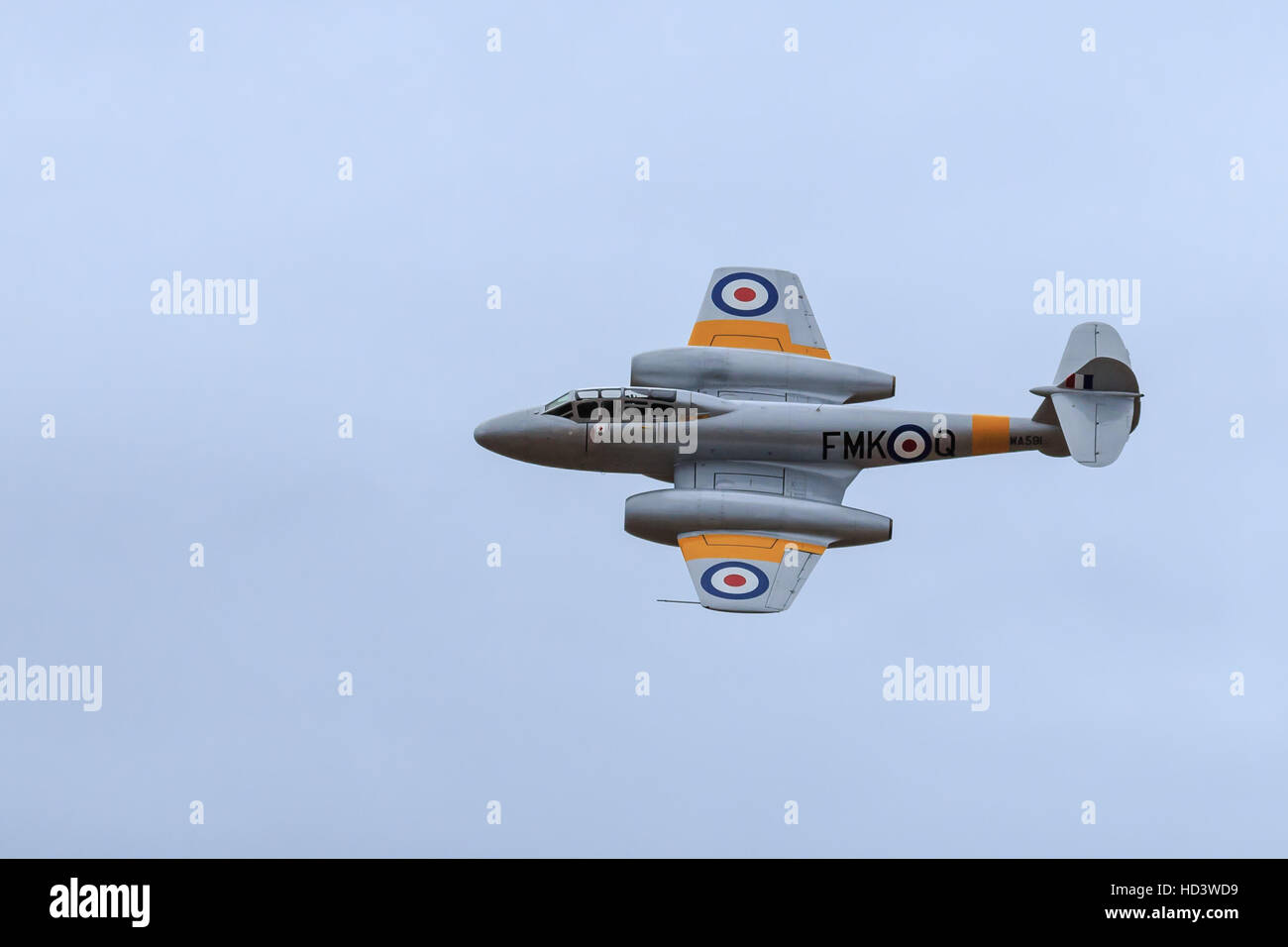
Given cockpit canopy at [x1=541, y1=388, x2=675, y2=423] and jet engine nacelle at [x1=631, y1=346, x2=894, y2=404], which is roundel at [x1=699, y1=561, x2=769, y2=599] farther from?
jet engine nacelle at [x1=631, y1=346, x2=894, y2=404]

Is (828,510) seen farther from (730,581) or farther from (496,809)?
(496,809)

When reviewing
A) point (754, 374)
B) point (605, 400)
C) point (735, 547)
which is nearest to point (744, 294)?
point (754, 374)

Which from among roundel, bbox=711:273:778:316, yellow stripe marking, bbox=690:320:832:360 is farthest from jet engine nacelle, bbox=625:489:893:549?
roundel, bbox=711:273:778:316

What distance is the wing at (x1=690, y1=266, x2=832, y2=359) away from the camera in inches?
2217

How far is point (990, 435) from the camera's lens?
53969mm

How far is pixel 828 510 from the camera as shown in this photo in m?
52.3

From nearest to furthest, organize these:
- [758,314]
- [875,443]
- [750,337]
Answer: [875,443] < [750,337] < [758,314]

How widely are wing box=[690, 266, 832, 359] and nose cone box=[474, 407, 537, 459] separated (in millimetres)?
5921

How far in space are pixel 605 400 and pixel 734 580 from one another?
21.3 ft

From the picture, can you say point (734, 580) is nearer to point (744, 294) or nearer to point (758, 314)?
point (758, 314)

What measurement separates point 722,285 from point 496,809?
696 inches

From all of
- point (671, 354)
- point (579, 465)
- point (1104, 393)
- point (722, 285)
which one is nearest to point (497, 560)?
point (579, 465)

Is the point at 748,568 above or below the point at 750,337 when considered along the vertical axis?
below

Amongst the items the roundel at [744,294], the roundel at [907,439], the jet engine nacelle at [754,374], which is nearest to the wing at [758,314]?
the roundel at [744,294]
